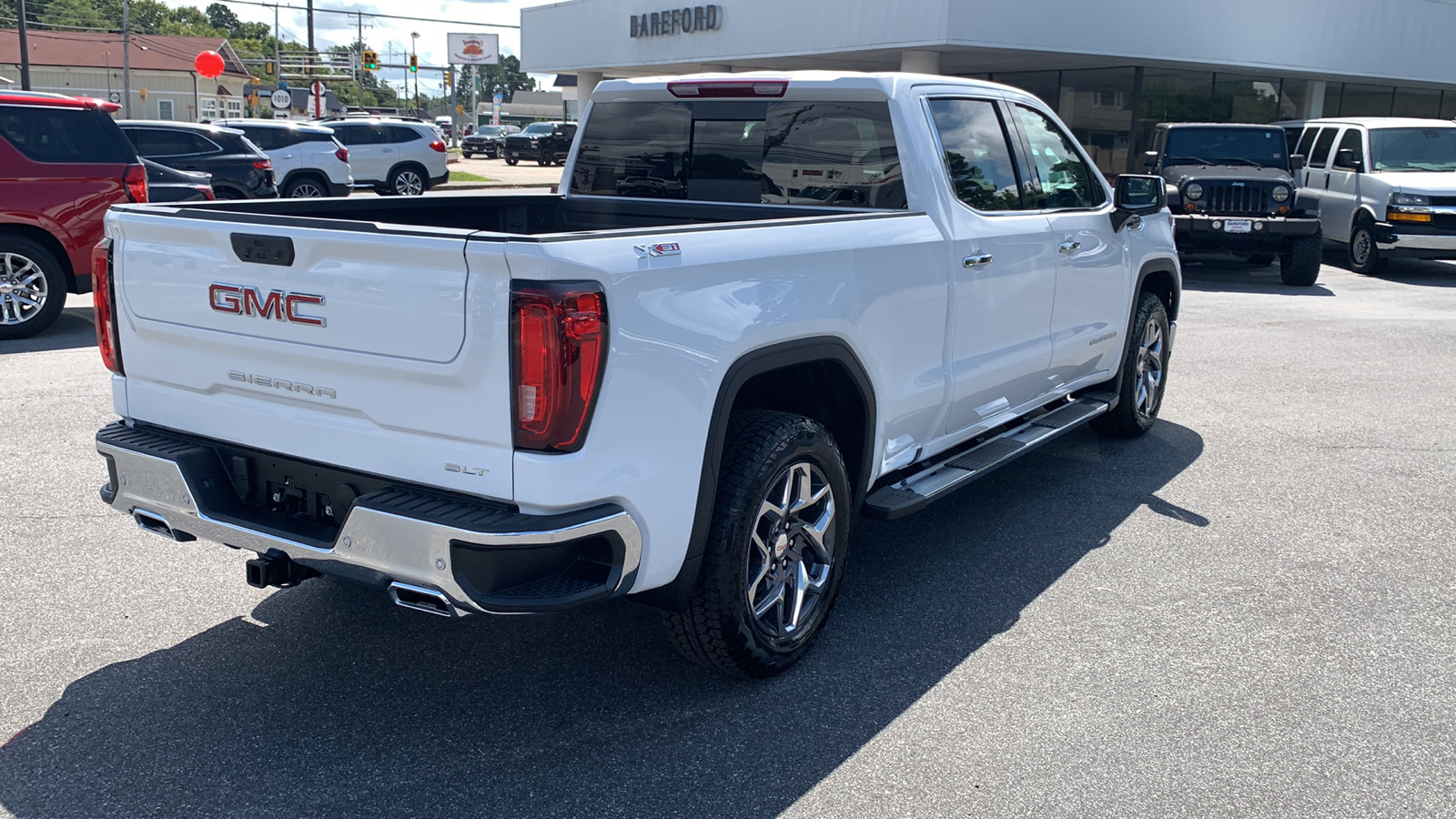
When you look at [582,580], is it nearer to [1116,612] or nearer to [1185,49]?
[1116,612]

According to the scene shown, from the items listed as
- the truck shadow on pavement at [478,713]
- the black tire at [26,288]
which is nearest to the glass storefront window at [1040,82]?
the black tire at [26,288]

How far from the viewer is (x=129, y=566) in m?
4.62

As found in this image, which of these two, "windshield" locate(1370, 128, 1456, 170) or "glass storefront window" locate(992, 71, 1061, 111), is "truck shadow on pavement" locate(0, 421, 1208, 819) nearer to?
"windshield" locate(1370, 128, 1456, 170)

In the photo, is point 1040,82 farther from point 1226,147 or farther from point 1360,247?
point 1226,147

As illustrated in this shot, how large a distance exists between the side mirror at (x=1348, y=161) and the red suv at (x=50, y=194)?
1429 cm

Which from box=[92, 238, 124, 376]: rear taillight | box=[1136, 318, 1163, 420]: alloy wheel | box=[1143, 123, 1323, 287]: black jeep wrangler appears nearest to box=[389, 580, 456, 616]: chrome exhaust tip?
box=[92, 238, 124, 376]: rear taillight

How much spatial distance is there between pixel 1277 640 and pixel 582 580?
256 cm

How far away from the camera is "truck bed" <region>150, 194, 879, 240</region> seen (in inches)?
179

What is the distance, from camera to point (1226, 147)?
15328 millimetres

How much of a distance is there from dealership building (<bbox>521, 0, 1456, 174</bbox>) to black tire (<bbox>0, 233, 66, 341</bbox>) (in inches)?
684

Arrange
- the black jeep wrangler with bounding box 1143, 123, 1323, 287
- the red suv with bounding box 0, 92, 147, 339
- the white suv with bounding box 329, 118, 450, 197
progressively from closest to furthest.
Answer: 1. the red suv with bounding box 0, 92, 147, 339
2. the black jeep wrangler with bounding box 1143, 123, 1323, 287
3. the white suv with bounding box 329, 118, 450, 197

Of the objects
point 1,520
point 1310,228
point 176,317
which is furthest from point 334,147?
point 176,317

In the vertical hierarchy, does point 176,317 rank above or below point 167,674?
above

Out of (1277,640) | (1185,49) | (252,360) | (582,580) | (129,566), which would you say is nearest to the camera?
(582,580)
